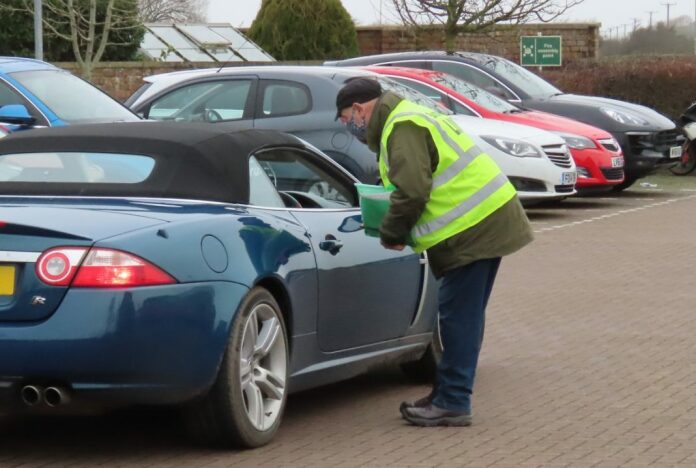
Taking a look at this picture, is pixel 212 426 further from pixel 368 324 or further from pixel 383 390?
pixel 383 390

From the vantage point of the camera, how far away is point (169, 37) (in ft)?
131

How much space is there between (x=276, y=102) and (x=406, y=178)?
8685 mm

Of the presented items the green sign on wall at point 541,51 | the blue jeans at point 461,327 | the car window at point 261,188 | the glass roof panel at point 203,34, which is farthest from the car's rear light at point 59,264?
the glass roof panel at point 203,34

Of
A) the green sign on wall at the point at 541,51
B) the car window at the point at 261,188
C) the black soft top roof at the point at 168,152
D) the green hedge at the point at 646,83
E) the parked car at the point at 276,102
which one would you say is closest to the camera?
the black soft top roof at the point at 168,152

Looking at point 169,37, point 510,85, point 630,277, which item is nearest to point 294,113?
point 630,277

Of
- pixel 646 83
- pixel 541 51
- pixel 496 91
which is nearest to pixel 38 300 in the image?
pixel 496 91

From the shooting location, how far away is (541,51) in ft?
108

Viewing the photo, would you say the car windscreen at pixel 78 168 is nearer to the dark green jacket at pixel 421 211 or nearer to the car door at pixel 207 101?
the dark green jacket at pixel 421 211

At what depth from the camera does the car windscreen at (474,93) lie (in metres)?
19.1

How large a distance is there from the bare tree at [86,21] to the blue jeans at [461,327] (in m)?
23.8

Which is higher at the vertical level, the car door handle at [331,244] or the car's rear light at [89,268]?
the car's rear light at [89,268]

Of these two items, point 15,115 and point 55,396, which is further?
point 15,115

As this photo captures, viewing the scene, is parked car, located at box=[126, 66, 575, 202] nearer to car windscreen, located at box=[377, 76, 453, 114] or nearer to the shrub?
car windscreen, located at box=[377, 76, 453, 114]

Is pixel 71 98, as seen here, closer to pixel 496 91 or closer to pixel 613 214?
pixel 496 91
